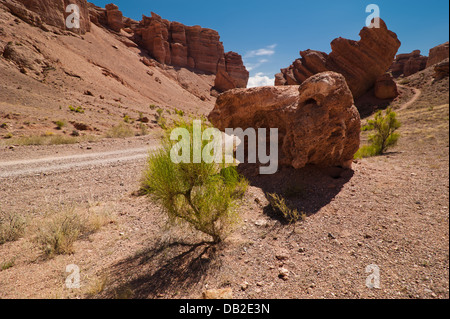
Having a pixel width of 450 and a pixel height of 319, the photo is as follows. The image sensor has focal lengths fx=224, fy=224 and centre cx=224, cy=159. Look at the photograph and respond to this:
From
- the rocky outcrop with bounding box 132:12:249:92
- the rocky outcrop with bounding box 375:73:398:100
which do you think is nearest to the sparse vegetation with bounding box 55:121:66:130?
the rocky outcrop with bounding box 375:73:398:100

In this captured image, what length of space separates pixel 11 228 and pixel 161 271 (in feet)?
10.5

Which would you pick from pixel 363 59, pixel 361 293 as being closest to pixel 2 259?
pixel 361 293

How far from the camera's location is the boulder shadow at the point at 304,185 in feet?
15.1

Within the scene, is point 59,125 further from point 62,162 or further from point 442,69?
point 442,69

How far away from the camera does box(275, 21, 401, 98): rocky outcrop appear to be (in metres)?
26.5

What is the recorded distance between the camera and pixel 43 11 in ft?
109

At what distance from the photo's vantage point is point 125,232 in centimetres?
438

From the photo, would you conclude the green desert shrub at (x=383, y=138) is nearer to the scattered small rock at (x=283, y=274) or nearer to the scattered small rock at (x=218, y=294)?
the scattered small rock at (x=283, y=274)

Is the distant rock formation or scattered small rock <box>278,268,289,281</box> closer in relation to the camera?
scattered small rock <box>278,268,289,281</box>

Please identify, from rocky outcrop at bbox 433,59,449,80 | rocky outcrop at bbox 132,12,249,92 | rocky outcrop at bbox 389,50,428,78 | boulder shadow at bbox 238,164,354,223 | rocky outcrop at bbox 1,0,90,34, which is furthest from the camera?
rocky outcrop at bbox 132,12,249,92

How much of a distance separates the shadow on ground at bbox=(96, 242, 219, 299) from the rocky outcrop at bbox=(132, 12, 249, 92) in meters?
61.3

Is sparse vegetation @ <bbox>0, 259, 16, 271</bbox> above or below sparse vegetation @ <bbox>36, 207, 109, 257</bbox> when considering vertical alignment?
below

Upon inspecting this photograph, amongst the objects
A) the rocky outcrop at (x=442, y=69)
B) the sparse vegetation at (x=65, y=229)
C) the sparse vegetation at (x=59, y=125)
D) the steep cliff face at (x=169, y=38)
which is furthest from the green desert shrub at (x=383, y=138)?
the steep cliff face at (x=169, y=38)

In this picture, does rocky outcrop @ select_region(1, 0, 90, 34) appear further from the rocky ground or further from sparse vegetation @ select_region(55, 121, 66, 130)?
the rocky ground
